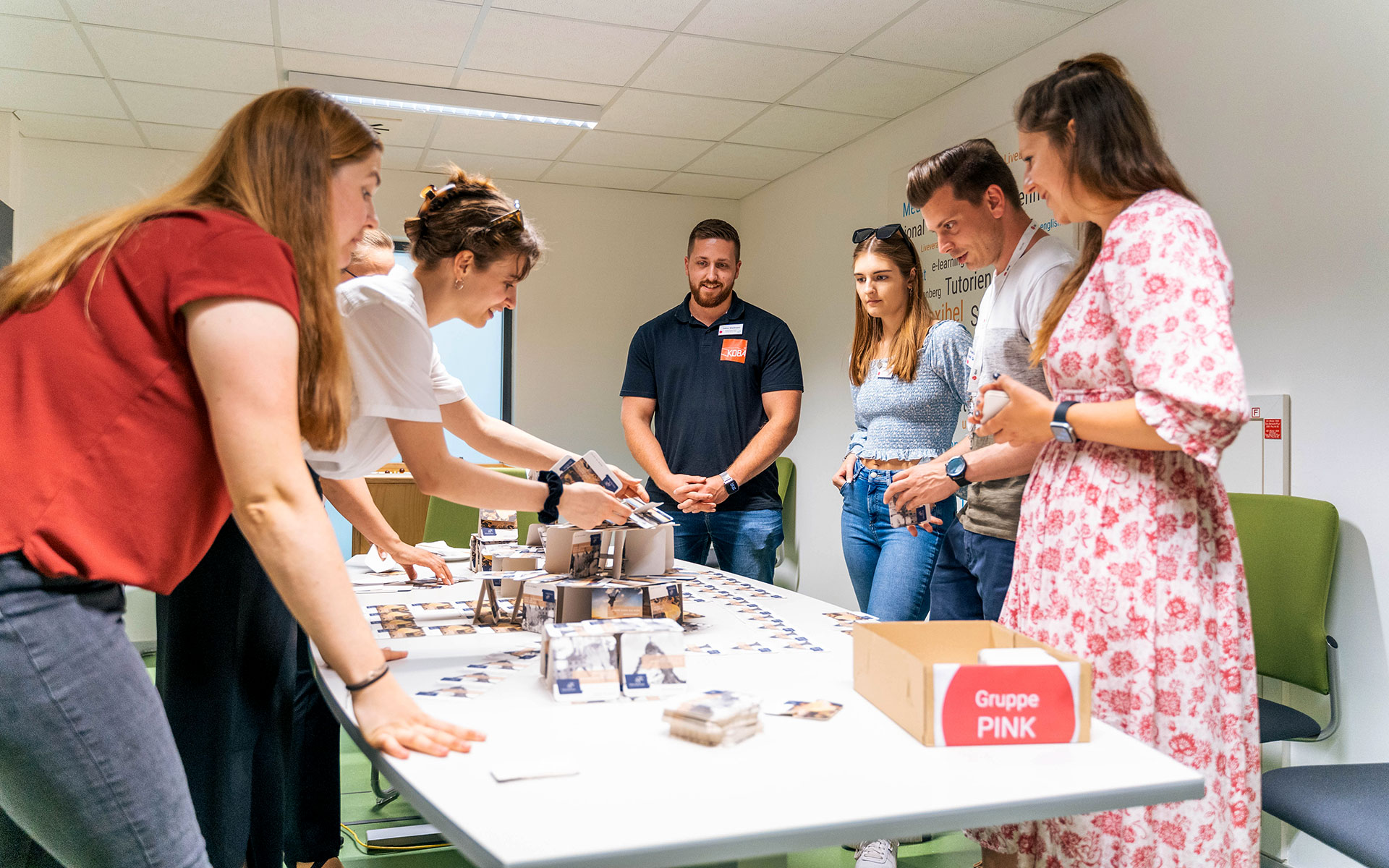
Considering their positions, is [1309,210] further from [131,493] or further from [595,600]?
[131,493]

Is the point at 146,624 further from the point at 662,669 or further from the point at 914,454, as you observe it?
the point at 662,669

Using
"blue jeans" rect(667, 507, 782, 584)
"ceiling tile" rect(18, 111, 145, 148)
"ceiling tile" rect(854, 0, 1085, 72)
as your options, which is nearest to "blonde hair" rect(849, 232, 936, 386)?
"blue jeans" rect(667, 507, 782, 584)

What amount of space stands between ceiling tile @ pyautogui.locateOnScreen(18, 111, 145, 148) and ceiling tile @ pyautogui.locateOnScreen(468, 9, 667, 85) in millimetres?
2281

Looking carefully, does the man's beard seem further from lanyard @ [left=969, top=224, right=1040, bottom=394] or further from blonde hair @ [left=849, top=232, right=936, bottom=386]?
lanyard @ [left=969, top=224, right=1040, bottom=394]

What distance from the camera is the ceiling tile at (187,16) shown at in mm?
3447

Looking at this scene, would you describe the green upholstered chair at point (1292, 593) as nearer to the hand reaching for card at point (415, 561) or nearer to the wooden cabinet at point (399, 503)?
the hand reaching for card at point (415, 561)

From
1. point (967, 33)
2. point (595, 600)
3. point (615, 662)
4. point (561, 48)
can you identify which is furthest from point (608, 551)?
point (967, 33)

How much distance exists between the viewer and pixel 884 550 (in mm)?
2527

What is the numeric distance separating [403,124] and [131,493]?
4389 millimetres

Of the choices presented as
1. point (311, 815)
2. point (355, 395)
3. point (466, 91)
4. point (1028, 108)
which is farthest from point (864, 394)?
point (466, 91)

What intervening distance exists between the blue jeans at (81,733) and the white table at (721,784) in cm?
22

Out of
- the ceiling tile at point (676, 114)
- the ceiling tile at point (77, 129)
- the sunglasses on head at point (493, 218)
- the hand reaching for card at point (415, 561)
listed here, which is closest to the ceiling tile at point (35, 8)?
the ceiling tile at point (77, 129)

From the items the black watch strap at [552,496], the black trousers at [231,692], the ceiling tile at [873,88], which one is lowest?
the black trousers at [231,692]

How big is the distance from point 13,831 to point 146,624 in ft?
14.9
